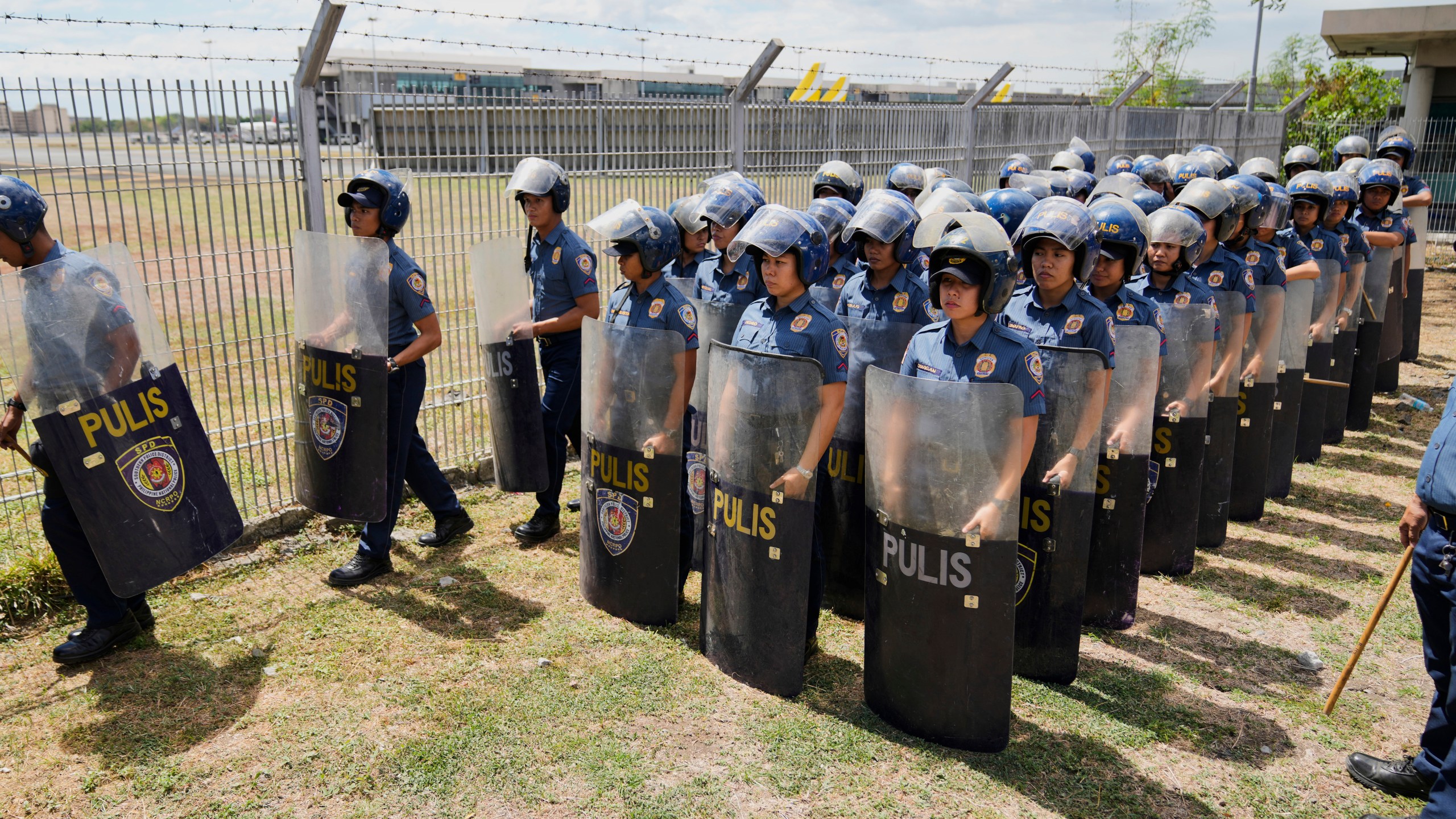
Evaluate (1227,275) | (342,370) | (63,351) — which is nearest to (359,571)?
(342,370)

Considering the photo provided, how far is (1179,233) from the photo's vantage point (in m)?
5.35

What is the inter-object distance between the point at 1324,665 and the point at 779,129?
5781mm

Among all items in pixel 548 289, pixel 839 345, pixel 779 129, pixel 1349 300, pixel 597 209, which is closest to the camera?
pixel 839 345

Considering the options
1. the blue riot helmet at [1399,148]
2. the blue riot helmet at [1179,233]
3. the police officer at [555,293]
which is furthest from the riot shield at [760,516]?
the blue riot helmet at [1399,148]

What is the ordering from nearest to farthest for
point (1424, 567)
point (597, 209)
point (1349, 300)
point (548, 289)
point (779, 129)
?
point (1424, 567), point (548, 289), point (597, 209), point (1349, 300), point (779, 129)

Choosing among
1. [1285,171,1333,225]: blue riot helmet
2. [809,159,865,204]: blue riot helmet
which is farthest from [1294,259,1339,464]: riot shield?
[809,159,865,204]: blue riot helmet

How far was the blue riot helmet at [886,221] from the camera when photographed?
4812mm

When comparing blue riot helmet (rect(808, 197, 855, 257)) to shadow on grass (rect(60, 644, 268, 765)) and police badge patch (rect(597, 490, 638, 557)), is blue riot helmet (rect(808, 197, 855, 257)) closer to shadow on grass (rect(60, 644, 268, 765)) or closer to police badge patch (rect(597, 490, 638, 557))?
police badge patch (rect(597, 490, 638, 557))

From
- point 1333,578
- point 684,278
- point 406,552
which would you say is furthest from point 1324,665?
point 406,552

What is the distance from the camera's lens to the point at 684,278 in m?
6.22

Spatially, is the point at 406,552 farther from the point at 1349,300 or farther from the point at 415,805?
the point at 1349,300

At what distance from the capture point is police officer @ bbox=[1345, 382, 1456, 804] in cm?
339

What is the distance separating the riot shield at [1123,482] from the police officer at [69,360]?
437 cm

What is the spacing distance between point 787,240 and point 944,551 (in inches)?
55.6
